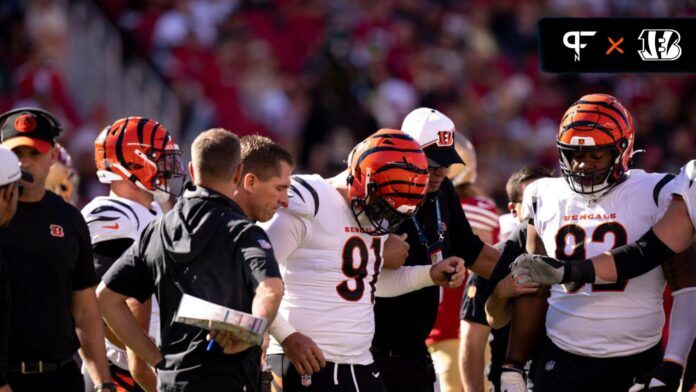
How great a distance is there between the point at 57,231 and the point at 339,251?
1.13 metres

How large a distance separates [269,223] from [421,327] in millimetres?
1095

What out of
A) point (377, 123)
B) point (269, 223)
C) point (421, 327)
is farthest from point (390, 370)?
point (377, 123)

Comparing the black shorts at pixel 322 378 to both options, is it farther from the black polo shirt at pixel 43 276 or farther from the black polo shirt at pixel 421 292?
the black polo shirt at pixel 43 276

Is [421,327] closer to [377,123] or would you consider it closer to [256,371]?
[256,371]

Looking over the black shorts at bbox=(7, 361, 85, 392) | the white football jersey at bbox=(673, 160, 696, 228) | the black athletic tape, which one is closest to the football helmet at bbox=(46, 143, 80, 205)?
the black shorts at bbox=(7, 361, 85, 392)

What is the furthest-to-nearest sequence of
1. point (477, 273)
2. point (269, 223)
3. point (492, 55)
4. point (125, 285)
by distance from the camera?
point (492, 55) < point (477, 273) < point (269, 223) < point (125, 285)

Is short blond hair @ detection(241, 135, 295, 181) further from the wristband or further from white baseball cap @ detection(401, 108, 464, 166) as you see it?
white baseball cap @ detection(401, 108, 464, 166)

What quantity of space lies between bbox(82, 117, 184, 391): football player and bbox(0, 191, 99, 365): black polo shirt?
2.14 ft

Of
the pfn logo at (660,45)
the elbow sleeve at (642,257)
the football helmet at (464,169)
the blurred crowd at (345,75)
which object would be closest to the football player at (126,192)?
the football helmet at (464,169)

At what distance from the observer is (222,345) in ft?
13.0

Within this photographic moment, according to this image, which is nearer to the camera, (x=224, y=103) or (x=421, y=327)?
(x=421, y=327)

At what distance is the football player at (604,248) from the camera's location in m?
4.80

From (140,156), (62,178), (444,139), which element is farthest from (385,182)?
(62,178)

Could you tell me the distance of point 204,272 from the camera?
407 centimetres
